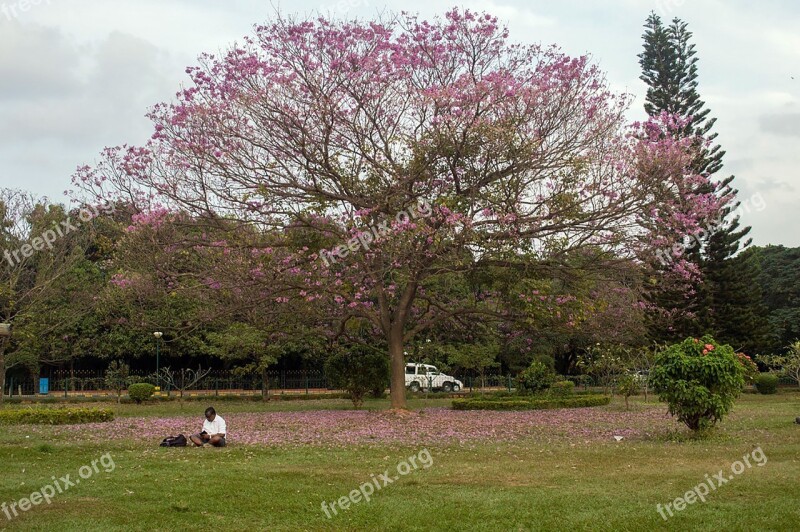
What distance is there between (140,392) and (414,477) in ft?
61.9

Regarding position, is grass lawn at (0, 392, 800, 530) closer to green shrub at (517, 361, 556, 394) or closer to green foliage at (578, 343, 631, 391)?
green shrub at (517, 361, 556, 394)

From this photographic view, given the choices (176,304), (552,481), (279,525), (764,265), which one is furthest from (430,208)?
(764,265)

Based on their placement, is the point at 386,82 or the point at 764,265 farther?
the point at 764,265

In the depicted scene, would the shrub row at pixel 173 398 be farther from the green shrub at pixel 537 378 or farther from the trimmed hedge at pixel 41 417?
the trimmed hedge at pixel 41 417

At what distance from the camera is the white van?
33375mm

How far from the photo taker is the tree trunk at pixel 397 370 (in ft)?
58.9

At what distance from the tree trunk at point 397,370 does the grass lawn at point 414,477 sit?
11.0 feet

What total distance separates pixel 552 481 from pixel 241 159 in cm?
975

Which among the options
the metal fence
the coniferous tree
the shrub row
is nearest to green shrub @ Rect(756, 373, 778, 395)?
the coniferous tree

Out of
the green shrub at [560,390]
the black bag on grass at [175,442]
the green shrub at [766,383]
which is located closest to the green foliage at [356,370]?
the green shrub at [560,390]

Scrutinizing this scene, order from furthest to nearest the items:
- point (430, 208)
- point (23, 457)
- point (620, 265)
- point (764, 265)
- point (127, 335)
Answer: point (764, 265) < point (127, 335) < point (620, 265) < point (430, 208) < point (23, 457)

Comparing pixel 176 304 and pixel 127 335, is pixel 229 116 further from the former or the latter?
pixel 127 335

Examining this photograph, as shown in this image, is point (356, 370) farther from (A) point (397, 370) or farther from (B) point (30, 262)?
(B) point (30, 262)

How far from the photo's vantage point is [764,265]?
4094 centimetres
